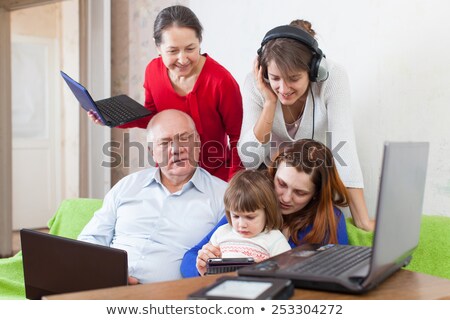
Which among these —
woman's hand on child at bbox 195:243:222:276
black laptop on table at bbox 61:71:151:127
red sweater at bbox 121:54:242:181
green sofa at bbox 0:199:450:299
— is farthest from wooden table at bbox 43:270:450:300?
red sweater at bbox 121:54:242:181

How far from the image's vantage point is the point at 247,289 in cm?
95

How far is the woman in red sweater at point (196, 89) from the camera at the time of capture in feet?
7.14

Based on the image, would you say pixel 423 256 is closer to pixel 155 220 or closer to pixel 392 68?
pixel 392 68

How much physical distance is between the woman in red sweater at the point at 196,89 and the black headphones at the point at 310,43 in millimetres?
351

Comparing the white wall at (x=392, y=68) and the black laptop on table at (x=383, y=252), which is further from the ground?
the white wall at (x=392, y=68)

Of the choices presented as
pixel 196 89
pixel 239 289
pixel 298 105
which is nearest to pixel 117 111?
pixel 196 89

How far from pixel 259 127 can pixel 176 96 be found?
45 centimetres

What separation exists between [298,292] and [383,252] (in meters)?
0.16

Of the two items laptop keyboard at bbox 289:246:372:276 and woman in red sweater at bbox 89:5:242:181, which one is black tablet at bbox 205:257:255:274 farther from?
woman in red sweater at bbox 89:5:242:181

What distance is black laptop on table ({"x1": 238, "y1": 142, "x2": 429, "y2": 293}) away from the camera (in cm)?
99

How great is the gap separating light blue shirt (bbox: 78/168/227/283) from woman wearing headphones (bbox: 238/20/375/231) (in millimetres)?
213

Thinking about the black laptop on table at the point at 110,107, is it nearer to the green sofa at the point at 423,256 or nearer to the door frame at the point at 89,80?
the green sofa at the point at 423,256

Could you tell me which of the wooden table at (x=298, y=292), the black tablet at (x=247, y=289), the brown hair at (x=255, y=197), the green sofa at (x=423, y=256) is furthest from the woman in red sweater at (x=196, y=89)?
the black tablet at (x=247, y=289)
